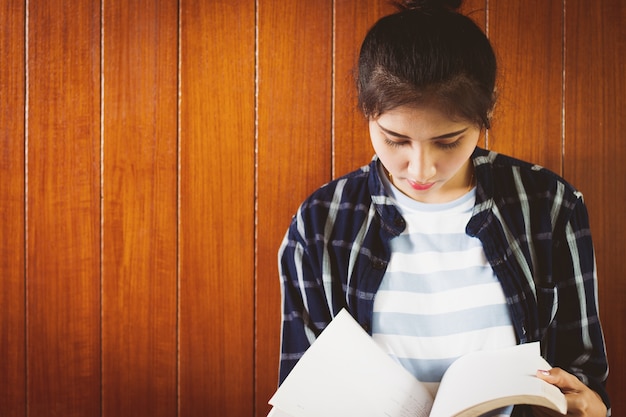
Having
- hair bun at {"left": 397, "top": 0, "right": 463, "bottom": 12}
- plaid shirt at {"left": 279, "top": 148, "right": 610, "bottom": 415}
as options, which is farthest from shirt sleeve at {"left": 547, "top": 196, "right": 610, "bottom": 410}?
hair bun at {"left": 397, "top": 0, "right": 463, "bottom": 12}

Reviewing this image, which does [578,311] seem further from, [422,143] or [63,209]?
[63,209]

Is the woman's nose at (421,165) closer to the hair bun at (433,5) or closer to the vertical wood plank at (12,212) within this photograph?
the hair bun at (433,5)

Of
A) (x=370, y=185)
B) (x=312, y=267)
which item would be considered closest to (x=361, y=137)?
(x=370, y=185)

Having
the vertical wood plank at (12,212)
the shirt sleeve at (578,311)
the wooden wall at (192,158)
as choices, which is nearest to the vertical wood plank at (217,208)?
the wooden wall at (192,158)

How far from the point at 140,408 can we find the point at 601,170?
1139mm

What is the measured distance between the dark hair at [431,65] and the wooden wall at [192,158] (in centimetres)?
36

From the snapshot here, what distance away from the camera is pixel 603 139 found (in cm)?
107

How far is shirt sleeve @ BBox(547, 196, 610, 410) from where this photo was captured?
0.81m

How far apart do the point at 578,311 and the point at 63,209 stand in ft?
3.37

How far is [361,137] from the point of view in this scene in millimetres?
1088

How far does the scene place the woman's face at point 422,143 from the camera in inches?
27.2

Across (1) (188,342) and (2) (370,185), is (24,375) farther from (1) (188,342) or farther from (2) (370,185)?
(2) (370,185)

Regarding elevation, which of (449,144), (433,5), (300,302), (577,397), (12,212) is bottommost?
(577,397)

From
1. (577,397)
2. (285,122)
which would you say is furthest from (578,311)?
(285,122)
